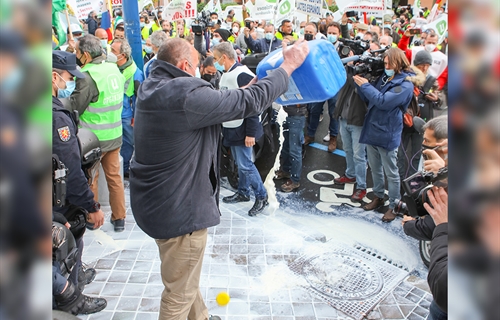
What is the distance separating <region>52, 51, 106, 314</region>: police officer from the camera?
301 cm

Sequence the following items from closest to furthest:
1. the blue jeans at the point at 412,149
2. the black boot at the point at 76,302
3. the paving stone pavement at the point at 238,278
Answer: the black boot at the point at 76,302
the paving stone pavement at the point at 238,278
the blue jeans at the point at 412,149

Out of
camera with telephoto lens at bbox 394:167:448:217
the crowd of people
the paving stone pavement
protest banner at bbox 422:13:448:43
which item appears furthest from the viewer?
protest banner at bbox 422:13:448:43

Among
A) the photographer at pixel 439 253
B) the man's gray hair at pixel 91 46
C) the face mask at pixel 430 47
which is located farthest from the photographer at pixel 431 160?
the face mask at pixel 430 47

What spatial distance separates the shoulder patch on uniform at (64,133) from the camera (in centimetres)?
298

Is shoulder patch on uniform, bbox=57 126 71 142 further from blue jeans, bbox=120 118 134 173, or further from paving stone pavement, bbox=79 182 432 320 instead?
blue jeans, bbox=120 118 134 173

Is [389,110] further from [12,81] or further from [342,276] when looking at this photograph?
[12,81]

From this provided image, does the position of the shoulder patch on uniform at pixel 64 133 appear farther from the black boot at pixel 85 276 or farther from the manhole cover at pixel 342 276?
the manhole cover at pixel 342 276

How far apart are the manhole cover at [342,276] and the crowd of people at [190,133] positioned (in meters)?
1.17

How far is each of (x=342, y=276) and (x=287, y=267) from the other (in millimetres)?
522

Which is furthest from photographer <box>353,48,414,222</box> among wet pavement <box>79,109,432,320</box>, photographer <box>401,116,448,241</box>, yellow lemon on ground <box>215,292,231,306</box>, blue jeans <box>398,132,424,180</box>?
yellow lemon on ground <box>215,292,231,306</box>

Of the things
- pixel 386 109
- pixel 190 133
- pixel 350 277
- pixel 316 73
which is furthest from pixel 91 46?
pixel 350 277

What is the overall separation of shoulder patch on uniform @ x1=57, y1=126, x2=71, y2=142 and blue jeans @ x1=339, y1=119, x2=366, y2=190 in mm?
3948

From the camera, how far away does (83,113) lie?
15.1 feet

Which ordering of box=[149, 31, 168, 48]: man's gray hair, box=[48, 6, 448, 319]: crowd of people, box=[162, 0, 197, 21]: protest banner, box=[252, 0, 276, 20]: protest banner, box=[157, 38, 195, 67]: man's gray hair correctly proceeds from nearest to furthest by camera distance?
box=[48, 6, 448, 319]: crowd of people, box=[157, 38, 195, 67]: man's gray hair, box=[149, 31, 168, 48]: man's gray hair, box=[162, 0, 197, 21]: protest banner, box=[252, 0, 276, 20]: protest banner
